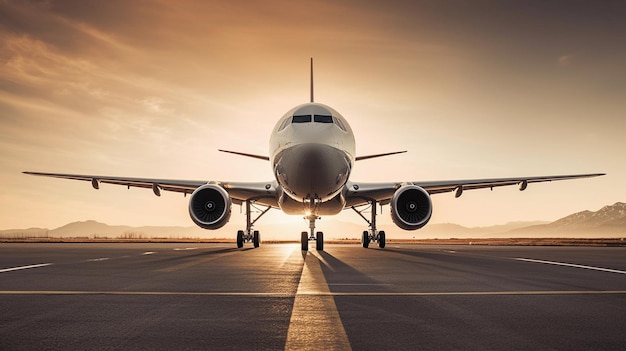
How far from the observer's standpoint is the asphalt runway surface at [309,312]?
13.5 feet

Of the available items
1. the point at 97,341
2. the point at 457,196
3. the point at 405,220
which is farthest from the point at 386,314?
the point at 457,196

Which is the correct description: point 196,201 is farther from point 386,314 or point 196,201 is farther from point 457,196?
point 386,314

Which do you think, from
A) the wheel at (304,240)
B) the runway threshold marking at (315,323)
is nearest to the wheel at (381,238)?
the wheel at (304,240)

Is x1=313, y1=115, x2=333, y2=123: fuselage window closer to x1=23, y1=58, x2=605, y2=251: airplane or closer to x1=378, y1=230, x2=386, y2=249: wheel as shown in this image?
x1=23, y1=58, x2=605, y2=251: airplane

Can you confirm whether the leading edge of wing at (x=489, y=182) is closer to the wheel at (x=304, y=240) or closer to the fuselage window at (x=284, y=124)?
the wheel at (x=304, y=240)

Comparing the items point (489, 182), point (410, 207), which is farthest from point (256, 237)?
point (489, 182)

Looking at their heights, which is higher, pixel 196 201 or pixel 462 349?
pixel 196 201

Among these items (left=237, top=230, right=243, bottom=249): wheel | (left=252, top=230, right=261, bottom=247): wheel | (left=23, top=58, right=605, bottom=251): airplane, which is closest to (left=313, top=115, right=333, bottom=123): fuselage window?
(left=23, top=58, right=605, bottom=251): airplane

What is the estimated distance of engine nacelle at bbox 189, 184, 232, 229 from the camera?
19453 millimetres

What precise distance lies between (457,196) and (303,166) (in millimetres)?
10794

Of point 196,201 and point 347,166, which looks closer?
point 347,166

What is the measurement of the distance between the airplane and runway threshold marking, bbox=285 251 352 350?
911cm

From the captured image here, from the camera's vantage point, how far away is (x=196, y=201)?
19.7 meters

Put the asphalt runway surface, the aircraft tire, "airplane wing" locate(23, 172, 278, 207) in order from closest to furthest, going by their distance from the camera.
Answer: the asphalt runway surface
"airplane wing" locate(23, 172, 278, 207)
the aircraft tire
